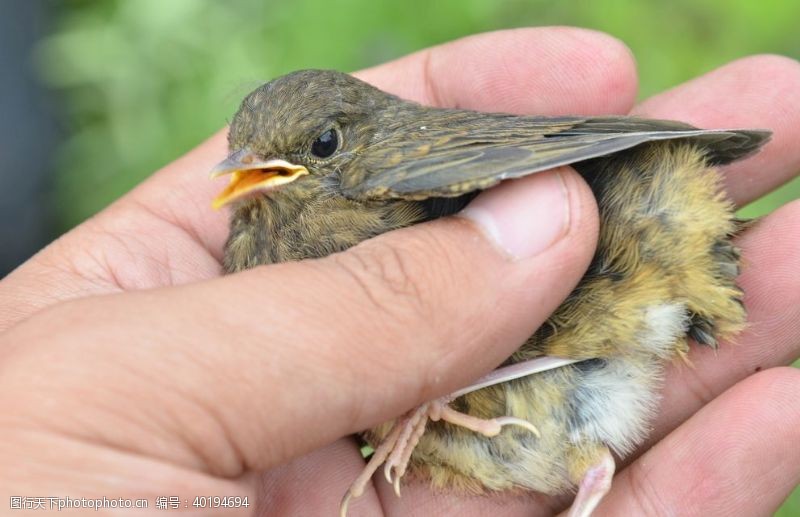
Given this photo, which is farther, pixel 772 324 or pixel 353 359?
pixel 772 324

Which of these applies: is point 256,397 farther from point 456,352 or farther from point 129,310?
point 456,352

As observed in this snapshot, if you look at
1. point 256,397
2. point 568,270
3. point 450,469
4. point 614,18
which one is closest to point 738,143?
point 568,270

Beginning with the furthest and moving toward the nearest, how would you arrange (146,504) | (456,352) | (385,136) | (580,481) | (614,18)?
1. (614,18)
2. (385,136)
3. (580,481)
4. (456,352)
5. (146,504)

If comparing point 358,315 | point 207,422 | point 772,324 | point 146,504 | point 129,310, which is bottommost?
point 772,324

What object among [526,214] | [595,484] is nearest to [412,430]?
[595,484]

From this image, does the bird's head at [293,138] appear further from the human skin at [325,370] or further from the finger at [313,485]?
the finger at [313,485]
